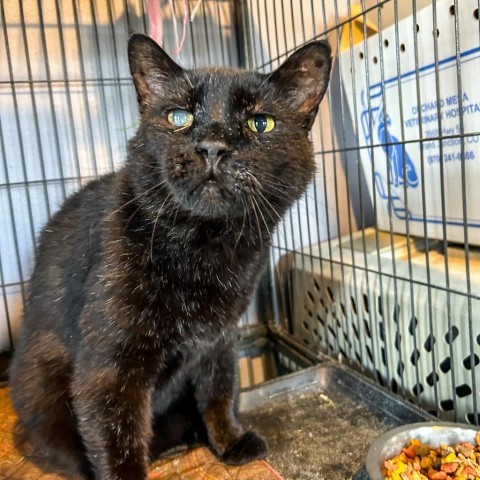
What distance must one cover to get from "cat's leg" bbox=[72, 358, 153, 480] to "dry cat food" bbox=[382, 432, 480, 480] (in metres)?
0.41

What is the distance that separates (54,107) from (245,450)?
109 centimetres

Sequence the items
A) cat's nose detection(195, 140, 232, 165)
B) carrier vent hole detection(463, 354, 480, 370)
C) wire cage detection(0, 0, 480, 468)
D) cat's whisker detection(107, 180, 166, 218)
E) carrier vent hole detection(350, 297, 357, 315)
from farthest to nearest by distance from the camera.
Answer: carrier vent hole detection(350, 297, 357, 315), wire cage detection(0, 0, 480, 468), carrier vent hole detection(463, 354, 480, 370), cat's whisker detection(107, 180, 166, 218), cat's nose detection(195, 140, 232, 165)

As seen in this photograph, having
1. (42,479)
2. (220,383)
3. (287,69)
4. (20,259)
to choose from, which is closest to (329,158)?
(287,69)

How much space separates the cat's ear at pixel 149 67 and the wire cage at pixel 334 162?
0.44 meters

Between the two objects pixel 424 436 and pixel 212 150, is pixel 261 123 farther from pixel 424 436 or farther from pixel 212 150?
pixel 424 436

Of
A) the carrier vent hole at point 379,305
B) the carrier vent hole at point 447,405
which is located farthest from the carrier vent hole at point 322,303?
the carrier vent hole at point 447,405

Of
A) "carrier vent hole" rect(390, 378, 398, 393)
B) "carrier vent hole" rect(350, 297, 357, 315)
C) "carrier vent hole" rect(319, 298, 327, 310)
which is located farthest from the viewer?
"carrier vent hole" rect(319, 298, 327, 310)

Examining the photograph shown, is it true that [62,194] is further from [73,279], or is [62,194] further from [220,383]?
[220,383]

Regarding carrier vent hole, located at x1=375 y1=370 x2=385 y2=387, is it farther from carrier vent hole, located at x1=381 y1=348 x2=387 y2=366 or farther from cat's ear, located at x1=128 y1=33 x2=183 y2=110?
cat's ear, located at x1=128 y1=33 x2=183 y2=110

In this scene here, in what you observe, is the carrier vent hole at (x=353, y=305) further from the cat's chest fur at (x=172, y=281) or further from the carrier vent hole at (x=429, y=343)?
the cat's chest fur at (x=172, y=281)

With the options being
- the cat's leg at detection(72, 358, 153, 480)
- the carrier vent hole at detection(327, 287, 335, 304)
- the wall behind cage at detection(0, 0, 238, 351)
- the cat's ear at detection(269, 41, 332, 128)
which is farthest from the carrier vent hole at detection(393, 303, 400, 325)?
the wall behind cage at detection(0, 0, 238, 351)

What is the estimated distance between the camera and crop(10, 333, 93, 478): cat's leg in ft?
2.88

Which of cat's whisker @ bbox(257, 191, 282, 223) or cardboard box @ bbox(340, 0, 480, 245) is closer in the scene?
cat's whisker @ bbox(257, 191, 282, 223)

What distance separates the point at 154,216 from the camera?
793mm
